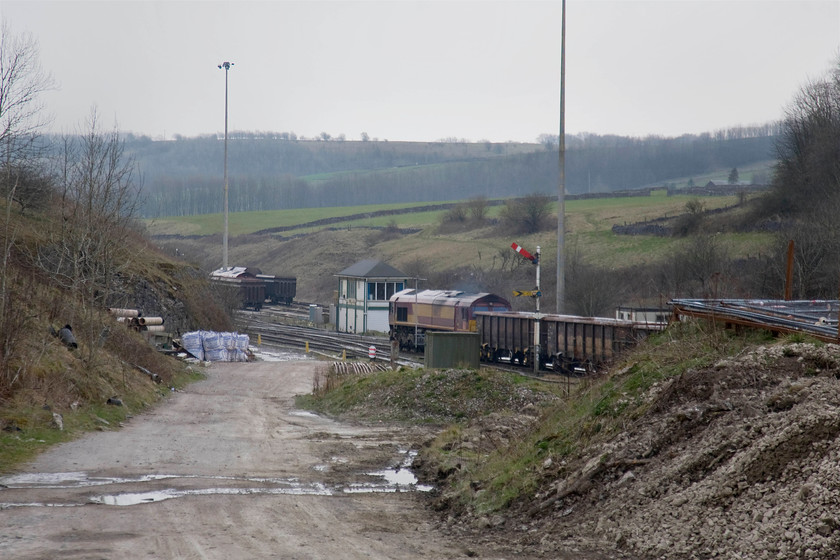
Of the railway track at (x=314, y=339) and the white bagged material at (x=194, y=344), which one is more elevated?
the white bagged material at (x=194, y=344)

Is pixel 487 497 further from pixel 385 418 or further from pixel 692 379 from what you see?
pixel 385 418

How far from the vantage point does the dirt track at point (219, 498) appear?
8047 millimetres

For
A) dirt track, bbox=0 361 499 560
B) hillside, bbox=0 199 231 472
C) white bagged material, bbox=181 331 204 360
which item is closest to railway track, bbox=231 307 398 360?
white bagged material, bbox=181 331 204 360

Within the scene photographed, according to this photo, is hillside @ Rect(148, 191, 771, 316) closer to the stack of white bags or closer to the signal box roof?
the signal box roof

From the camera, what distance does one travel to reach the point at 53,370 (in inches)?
754

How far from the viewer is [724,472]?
7.65 metres

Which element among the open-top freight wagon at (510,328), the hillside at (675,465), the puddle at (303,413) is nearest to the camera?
the hillside at (675,465)

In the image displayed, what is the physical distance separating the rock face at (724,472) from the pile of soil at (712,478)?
11mm

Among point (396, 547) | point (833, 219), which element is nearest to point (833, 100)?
point (833, 219)

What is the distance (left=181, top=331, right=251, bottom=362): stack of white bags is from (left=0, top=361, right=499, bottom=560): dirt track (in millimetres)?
19880

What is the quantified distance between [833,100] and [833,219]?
17.7m

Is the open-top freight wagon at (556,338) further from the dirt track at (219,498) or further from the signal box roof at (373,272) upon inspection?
the signal box roof at (373,272)

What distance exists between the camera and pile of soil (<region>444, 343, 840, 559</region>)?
677 centimetres

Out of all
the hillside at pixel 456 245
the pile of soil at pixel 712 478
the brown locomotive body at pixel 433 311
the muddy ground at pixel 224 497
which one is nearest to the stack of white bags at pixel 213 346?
the hillside at pixel 456 245
